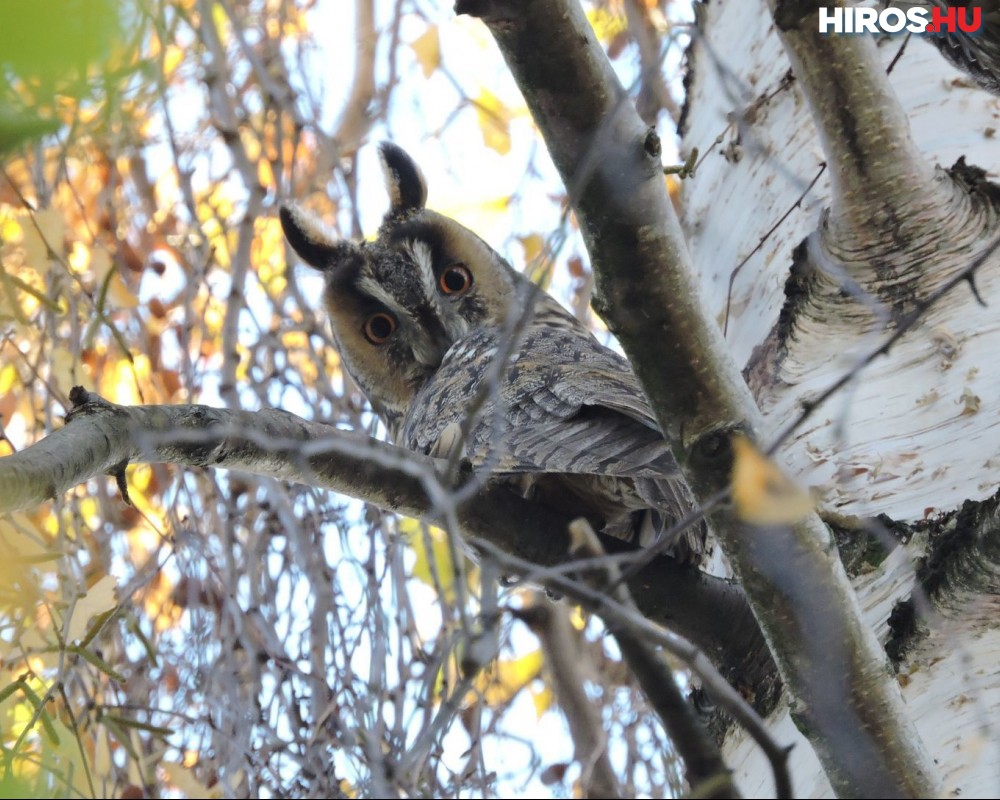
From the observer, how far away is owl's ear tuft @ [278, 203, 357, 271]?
281 centimetres

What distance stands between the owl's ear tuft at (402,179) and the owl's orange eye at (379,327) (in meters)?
0.38

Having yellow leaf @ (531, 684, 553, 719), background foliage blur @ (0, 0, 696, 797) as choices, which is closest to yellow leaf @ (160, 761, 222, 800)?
background foliage blur @ (0, 0, 696, 797)

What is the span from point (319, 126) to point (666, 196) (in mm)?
Result: 2286

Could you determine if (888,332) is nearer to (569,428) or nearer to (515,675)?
(569,428)

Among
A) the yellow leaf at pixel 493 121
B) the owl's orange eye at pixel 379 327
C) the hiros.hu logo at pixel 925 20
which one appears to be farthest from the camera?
the yellow leaf at pixel 493 121

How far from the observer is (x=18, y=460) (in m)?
0.94

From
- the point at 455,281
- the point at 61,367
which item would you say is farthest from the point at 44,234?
the point at 455,281

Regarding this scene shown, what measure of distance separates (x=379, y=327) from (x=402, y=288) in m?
0.18

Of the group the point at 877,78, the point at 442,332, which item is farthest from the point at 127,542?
the point at 877,78

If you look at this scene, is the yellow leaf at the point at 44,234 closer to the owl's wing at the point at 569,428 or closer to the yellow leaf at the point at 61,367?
the yellow leaf at the point at 61,367

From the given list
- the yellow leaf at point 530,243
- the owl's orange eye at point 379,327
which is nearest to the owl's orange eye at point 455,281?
the owl's orange eye at point 379,327

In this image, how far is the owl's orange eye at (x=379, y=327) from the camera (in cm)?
265

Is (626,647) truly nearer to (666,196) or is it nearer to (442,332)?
(666,196)

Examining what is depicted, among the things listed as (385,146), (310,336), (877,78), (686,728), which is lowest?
(686,728)
